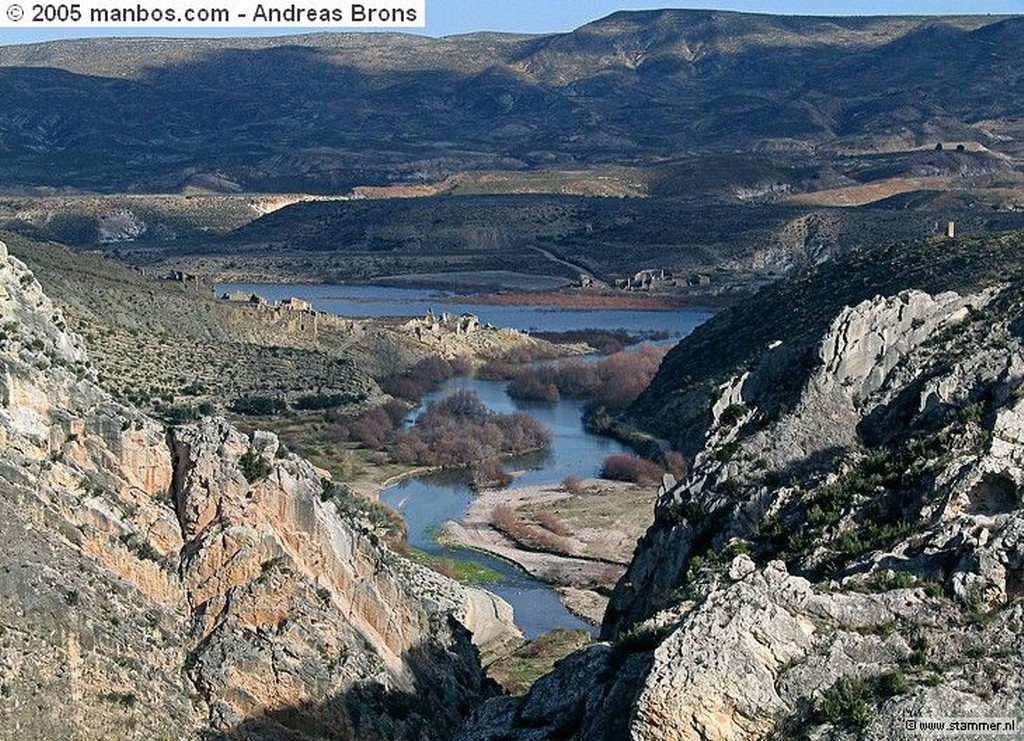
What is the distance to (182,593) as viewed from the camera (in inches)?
1046

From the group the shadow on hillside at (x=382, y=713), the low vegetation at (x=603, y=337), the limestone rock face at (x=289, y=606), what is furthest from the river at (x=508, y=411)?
the limestone rock face at (x=289, y=606)

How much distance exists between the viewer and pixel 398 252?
165500 millimetres

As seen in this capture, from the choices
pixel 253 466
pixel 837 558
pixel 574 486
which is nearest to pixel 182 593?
pixel 253 466

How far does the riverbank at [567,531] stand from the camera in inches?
1964

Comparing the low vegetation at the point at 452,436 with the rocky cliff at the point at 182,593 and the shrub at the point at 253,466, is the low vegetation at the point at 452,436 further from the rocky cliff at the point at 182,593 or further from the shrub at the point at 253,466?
the shrub at the point at 253,466

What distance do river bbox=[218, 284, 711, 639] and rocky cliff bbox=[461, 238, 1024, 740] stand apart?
1580 centimetres

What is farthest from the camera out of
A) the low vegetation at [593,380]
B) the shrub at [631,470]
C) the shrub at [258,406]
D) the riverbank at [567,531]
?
the low vegetation at [593,380]

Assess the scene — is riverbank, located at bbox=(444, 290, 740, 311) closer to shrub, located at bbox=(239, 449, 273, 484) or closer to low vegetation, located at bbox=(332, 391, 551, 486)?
low vegetation, located at bbox=(332, 391, 551, 486)

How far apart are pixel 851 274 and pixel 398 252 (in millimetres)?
88403

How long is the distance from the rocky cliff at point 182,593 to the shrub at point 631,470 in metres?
35.1

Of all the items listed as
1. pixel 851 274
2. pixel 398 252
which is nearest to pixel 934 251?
pixel 851 274

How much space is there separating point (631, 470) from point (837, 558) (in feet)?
147

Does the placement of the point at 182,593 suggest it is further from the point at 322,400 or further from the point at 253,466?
the point at 322,400

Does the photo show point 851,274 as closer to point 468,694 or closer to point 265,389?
point 265,389
